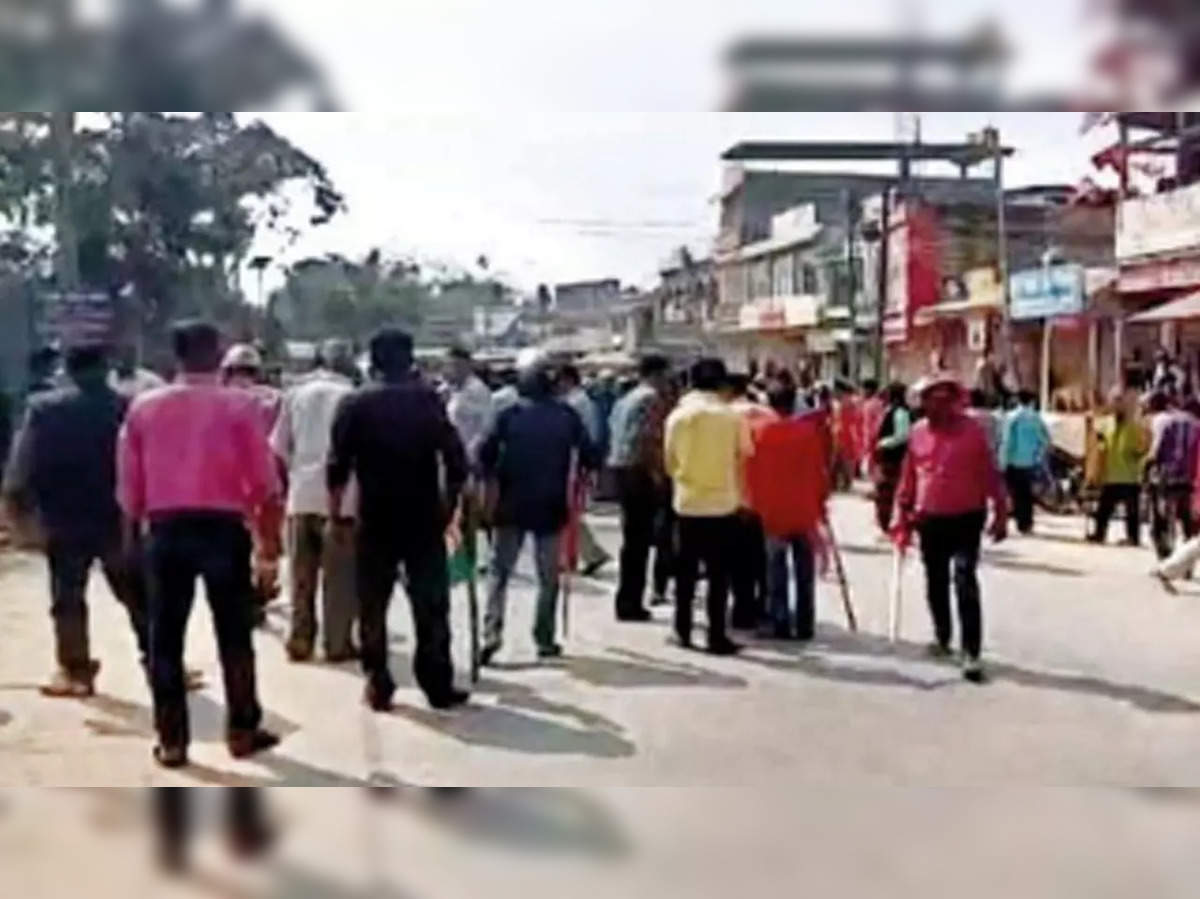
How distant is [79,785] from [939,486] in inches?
161

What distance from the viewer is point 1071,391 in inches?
1097

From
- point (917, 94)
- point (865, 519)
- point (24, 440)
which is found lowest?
point (865, 519)

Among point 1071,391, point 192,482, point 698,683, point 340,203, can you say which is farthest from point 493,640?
point 1071,391

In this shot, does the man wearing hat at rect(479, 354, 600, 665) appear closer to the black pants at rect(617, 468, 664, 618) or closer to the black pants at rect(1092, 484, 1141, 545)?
the black pants at rect(617, 468, 664, 618)

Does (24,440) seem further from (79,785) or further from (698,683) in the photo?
(698,683)

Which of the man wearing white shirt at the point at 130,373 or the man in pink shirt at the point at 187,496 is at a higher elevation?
the man wearing white shirt at the point at 130,373

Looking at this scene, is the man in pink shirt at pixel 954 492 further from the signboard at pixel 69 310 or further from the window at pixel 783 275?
the window at pixel 783 275

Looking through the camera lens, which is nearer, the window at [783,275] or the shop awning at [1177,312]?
the shop awning at [1177,312]

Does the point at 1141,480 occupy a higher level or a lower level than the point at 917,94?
lower

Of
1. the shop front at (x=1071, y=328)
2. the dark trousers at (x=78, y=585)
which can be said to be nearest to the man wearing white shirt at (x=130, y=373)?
the dark trousers at (x=78, y=585)

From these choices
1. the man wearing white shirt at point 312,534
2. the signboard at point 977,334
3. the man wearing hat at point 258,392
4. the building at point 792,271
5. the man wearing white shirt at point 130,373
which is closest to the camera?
the man wearing hat at point 258,392

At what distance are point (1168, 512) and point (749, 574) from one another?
5.55 m

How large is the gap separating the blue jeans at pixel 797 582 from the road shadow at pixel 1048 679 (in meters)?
0.13

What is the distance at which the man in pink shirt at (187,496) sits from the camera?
6625 mm
